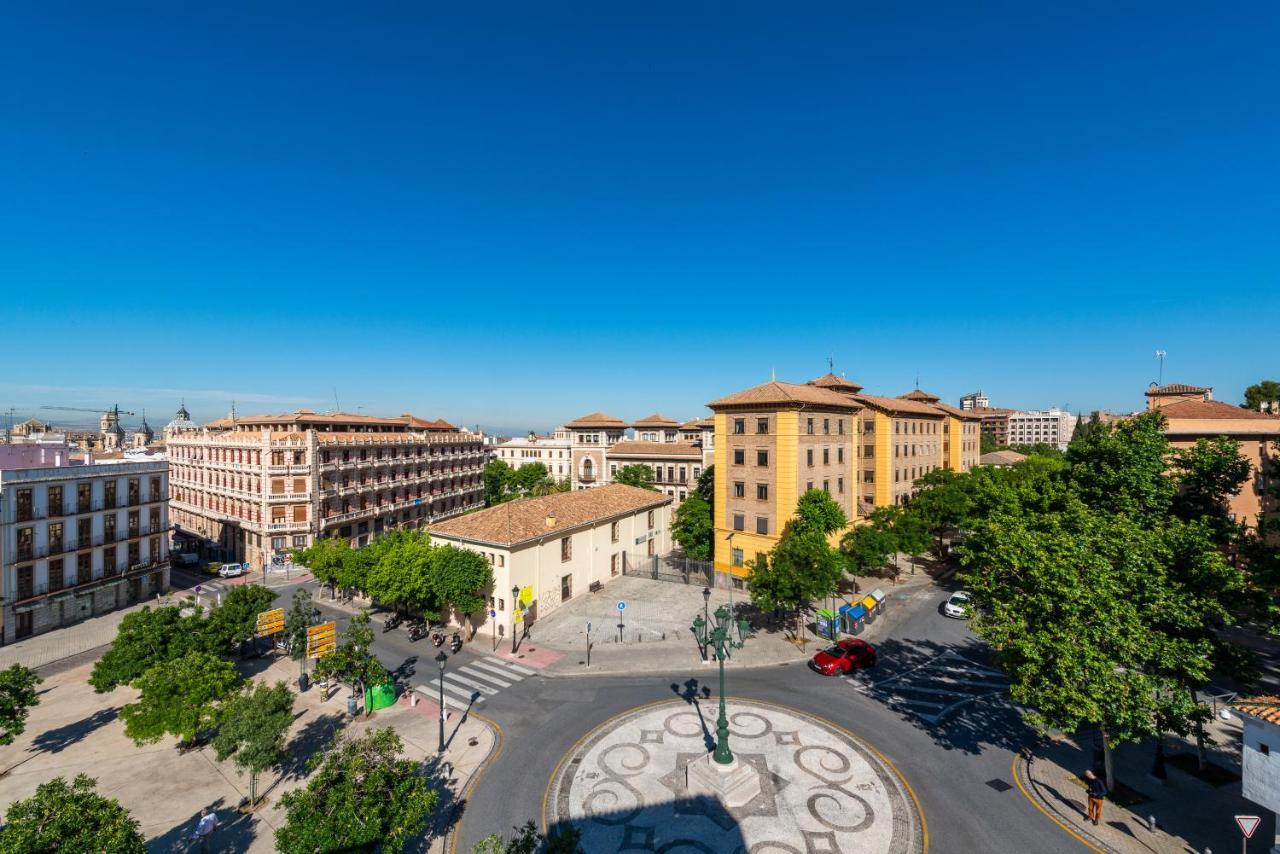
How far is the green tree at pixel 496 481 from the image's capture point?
278 feet

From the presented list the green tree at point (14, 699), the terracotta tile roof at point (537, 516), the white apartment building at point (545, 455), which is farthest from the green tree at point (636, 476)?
the green tree at point (14, 699)

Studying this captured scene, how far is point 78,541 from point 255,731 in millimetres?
33874

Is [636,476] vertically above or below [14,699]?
above

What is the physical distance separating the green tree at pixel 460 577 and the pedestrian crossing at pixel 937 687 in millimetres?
21222

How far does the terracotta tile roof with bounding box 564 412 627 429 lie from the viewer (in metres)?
89.1

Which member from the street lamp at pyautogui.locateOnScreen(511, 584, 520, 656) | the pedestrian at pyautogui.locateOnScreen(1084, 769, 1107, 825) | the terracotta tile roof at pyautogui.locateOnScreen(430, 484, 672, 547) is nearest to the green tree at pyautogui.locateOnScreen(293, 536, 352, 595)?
the terracotta tile roof at pyautogui.locateOnScreen(430, 484, 672, 547)

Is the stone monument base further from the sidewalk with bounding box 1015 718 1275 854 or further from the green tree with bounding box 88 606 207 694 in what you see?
the green tree with bounding box 88 606 207 694

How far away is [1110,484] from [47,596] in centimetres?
6234

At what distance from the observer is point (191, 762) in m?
21.9

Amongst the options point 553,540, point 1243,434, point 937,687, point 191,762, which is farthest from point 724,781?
point 1243,434

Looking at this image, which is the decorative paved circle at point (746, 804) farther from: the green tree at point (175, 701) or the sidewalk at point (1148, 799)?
the green tree at point (175, 701)

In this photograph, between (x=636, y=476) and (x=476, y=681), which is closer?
(x=476, y=681)

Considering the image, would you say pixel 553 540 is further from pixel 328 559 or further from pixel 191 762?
pixel 191 762

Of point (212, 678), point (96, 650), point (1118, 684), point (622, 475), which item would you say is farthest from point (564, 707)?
point (622, 475)
